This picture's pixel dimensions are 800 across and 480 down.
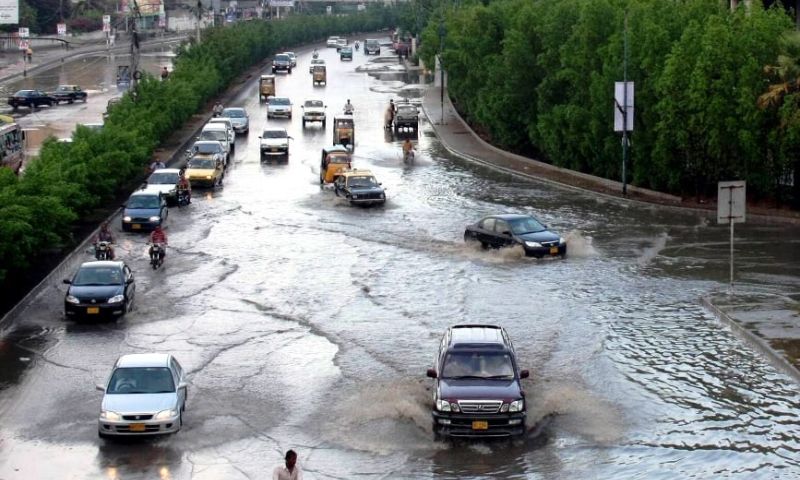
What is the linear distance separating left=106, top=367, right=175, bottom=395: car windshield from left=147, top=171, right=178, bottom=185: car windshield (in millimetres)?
27391

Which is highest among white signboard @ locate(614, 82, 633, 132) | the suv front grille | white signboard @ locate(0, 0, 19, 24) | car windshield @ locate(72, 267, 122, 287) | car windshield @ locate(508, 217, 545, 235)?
white signboard @ locate(0, 0, 19, 24)

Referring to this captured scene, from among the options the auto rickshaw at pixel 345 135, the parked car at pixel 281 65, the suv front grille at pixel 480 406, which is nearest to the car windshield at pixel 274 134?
the auto rickshaw at pixel 345 135

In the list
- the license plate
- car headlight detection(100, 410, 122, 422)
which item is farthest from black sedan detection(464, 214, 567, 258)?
car headlight detection(100, 410, 122, 422)

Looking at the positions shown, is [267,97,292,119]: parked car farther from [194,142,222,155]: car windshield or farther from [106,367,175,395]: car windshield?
[106,367,175,395]: car windshield

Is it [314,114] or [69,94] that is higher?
[69,94]

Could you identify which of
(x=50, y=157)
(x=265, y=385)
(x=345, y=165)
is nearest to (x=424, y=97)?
(x=345, y=165)

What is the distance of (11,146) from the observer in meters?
56.4

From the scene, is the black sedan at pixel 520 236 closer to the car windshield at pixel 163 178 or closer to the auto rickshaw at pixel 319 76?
the car windshield at pixel 163 178

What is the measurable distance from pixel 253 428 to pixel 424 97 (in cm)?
7184

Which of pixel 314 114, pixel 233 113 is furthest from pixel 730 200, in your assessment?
pixel 314 114

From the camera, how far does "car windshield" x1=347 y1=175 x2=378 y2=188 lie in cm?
5047

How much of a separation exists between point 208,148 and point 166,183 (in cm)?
877

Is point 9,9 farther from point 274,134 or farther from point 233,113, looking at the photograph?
point 274,134

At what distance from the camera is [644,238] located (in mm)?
42438
